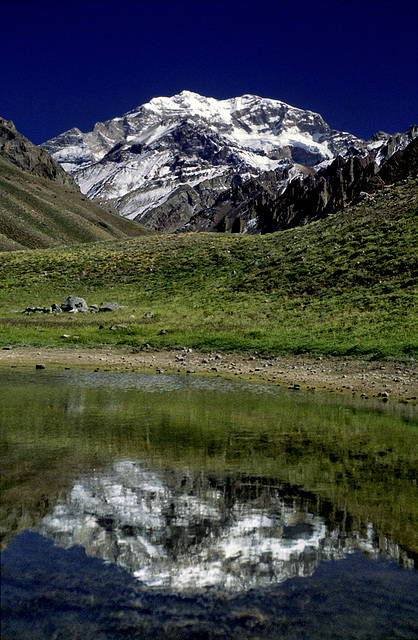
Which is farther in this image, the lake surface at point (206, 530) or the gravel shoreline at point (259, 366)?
the gravel shoreline at point (259, 366)

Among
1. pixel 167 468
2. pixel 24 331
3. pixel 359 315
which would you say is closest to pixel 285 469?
pixel 167 468

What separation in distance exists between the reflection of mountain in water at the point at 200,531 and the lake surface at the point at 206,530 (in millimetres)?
24

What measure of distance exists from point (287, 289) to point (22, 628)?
3671 centimetres

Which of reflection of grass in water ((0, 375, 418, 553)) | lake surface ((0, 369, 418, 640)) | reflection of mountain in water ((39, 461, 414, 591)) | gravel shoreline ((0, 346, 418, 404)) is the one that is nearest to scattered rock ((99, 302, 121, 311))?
gravel shoreline ((0, 346, 418, 404))

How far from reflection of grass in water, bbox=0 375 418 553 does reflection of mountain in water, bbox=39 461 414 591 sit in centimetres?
70

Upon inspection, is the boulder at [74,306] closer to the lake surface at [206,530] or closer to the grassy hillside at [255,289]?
the grassy hillside at [255,289]

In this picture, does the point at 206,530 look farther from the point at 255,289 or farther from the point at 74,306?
the point at 255,289

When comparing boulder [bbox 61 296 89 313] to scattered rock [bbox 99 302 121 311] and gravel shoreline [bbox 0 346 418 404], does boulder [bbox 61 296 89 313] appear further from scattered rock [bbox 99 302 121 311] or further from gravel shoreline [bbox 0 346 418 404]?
gravel shoreline [bbox 0 346 418 404]

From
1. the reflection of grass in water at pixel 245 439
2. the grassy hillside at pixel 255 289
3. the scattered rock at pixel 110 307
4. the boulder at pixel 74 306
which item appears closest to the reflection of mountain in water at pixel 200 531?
the reflection of grass in water at pixel 245 439

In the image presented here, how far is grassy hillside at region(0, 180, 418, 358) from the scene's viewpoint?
27656 millimetres

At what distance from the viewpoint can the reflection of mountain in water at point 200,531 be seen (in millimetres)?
5199

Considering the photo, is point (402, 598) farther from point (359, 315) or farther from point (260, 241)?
point (260, 241)

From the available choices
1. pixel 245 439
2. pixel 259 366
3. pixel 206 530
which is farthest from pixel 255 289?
pixel 206 530

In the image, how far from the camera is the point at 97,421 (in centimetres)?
1220
